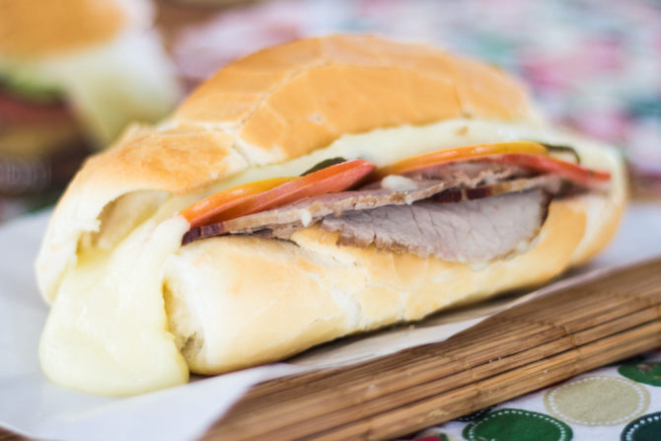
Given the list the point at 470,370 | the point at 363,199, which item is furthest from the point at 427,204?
the point at 470,370

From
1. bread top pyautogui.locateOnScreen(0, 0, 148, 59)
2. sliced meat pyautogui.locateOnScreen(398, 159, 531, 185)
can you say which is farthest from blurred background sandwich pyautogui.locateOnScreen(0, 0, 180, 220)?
sliced meat pyautogui.locateOnScreen(398, 159, 531, 185)

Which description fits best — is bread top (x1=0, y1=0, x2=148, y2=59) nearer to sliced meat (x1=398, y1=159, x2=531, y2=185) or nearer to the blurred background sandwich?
the blurred background sandwich

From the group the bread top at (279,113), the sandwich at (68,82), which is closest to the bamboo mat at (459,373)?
the bread top at (279,113)

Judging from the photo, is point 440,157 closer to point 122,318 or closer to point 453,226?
point 453,226

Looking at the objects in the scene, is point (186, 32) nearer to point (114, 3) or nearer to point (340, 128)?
point (114, 3)

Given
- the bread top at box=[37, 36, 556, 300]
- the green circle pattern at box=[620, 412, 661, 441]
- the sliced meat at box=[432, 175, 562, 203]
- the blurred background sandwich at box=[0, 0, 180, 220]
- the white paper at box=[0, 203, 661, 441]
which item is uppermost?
the blurred background sandwich at box=[0, 0, 180, 220]

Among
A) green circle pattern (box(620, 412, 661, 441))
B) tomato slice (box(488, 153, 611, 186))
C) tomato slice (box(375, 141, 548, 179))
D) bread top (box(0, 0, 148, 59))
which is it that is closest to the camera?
green circle pattern (box(620, 412, 661, 441))
